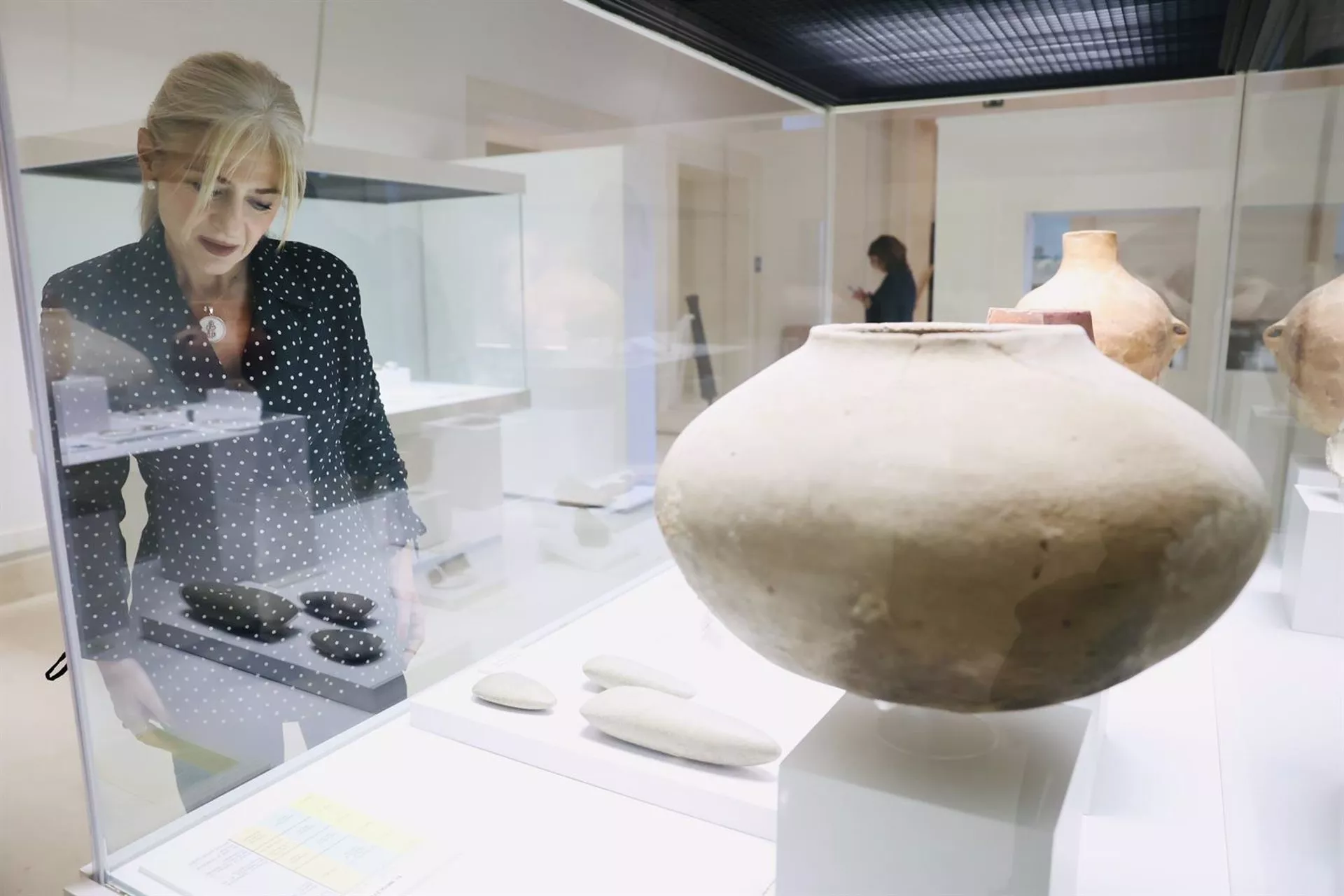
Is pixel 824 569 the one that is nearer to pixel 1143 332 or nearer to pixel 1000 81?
pixel 1143 332

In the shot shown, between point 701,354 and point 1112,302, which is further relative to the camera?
point 701,354

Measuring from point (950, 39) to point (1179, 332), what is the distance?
0.85m

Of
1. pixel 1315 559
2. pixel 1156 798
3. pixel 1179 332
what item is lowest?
pixel 1156 798

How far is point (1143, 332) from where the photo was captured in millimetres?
1968

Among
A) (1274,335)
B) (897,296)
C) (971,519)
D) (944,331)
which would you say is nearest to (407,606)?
(944,331)

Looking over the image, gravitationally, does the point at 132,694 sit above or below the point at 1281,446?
below

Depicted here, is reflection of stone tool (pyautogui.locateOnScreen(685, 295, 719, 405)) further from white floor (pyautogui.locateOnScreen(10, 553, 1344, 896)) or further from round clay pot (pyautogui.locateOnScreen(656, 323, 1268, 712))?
round clay pot (pyautogui.locateOnScreen(656, 323, 1268, 712))

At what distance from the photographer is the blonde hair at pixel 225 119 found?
1.07m

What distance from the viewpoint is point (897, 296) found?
9.82ft

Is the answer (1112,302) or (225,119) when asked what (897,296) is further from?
(225,119)

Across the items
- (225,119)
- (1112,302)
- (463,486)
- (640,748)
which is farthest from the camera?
(1112,302)

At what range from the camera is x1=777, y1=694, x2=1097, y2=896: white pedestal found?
2.51 feet

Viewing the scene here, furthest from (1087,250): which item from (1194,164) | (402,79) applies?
(402,79)

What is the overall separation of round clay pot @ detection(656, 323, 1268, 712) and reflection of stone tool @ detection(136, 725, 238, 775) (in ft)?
2.68
